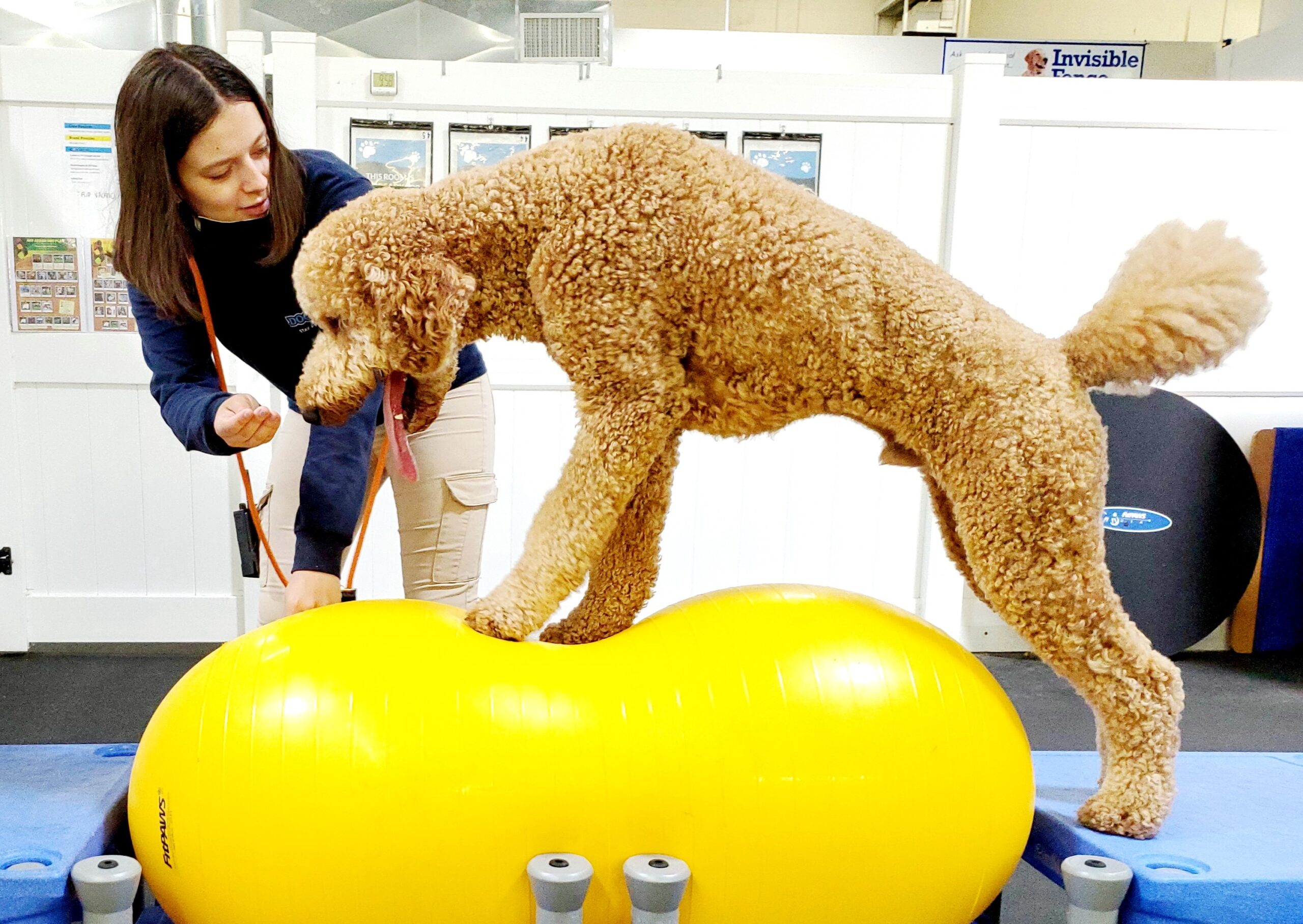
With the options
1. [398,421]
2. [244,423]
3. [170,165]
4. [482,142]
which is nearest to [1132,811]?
[398,421]

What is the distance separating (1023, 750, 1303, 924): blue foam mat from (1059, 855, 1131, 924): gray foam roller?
27 mm

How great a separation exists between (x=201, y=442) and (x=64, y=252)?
208 cm

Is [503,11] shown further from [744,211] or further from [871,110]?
[744,211]

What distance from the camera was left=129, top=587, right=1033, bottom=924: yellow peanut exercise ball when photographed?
34.6 inches

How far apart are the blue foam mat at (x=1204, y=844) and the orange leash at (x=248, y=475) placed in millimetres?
946

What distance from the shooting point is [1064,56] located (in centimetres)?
466

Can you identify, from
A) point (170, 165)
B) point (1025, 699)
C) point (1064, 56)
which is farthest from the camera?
point (1064, 56)

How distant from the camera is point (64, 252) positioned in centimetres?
279

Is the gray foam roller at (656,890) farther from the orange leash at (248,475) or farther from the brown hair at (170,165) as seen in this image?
the brown hair at (170,165)

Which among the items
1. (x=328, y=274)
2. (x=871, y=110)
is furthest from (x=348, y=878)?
(x=871, y=110)

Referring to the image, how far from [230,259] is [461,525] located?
1.66 feet

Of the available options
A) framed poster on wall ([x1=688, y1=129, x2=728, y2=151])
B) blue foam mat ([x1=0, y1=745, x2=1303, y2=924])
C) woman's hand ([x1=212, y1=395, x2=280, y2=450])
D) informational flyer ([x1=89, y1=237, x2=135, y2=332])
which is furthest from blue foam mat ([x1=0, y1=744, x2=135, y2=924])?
framed poster on wall ([x1=688, y1=129, x2=728, y2=151])

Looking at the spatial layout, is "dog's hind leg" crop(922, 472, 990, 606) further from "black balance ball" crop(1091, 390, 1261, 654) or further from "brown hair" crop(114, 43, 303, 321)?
"black balance ball" crop(1091, 390, 1261, 654)

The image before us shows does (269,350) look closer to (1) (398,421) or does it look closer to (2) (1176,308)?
(1) (398,421)
